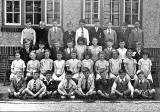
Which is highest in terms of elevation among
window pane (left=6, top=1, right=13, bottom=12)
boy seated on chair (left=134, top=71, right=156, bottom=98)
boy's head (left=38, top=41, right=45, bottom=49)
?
window pane (left=6, top=1, right=13, bottom=12)

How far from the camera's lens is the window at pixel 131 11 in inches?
598

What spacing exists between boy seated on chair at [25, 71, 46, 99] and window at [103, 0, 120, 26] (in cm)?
459

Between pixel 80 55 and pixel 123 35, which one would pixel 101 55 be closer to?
pixel 80 55

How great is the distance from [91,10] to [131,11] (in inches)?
61.1

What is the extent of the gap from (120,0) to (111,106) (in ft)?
19.1

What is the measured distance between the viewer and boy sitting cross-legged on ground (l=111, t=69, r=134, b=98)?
1191 cm

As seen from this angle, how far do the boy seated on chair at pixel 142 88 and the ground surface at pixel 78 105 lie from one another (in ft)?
1.65

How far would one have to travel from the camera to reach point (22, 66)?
41.7 feet

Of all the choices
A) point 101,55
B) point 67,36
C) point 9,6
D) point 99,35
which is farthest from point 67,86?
point 9,6

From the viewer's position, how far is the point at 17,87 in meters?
11.9

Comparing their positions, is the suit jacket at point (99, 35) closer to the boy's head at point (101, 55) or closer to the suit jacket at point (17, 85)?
the boy's head at point (101, 55)

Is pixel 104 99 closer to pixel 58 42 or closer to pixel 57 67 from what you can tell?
pixel 57 67

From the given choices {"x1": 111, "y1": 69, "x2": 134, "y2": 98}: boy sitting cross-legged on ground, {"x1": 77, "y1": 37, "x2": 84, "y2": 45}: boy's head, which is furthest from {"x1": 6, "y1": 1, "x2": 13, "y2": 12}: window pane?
{"x1": 111, "y1": 69, "x2": 134, "y2": 98}: boy sitting cross-legged on ground

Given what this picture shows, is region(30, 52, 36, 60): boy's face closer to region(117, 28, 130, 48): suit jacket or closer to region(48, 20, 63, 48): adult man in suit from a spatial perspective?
region(48, 20, 63, 48): adult man in suit
